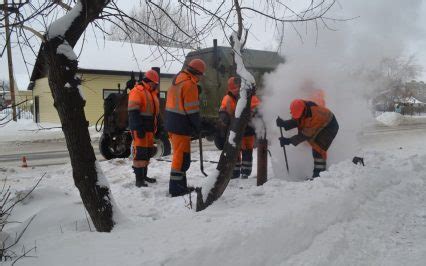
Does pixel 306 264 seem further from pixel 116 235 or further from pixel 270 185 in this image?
pixel 270 185

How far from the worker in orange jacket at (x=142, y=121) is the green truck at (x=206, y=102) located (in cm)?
87

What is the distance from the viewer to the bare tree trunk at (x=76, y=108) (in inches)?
133

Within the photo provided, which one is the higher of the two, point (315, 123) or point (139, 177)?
point (315, 123)

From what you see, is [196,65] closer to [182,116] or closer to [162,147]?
[182,116]

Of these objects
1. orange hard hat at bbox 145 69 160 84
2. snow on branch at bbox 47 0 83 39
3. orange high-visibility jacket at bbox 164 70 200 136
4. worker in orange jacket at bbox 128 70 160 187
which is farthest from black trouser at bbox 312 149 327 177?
snow on branch at bbox 47 0 83 39

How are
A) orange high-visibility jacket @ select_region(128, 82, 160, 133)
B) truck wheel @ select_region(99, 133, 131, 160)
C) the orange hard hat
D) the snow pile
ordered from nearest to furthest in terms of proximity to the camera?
orange high-visibility jacket @ select_region(128, 82, 160, 133) → the orange hard hat → truck wheel @ select_region(99, 133, 131, 160) → the snow pile

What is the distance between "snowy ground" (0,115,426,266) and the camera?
293 cm

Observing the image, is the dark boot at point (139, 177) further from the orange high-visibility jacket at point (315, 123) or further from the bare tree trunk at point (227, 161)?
the orange high-visibility jacket at point (315, 123)

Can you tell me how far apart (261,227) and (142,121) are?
356 centimetres

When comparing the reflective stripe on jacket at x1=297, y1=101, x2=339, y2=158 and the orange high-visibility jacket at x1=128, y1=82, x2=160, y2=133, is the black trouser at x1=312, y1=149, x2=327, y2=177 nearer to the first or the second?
the reflective stripe on jacket at x1=297, y1=101, x2=339, y2=158

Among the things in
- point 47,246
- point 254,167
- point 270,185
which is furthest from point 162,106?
point 47,246

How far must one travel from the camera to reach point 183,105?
5590 mm

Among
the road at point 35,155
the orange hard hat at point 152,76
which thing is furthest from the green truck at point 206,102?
the road at point 35,155

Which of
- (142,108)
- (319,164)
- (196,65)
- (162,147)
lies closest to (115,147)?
(162,147)
